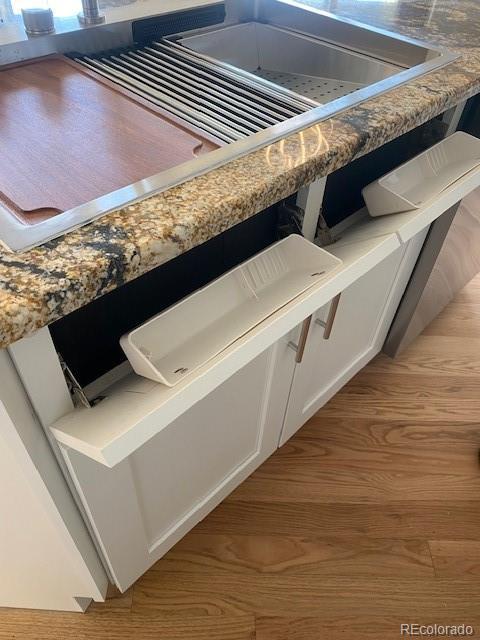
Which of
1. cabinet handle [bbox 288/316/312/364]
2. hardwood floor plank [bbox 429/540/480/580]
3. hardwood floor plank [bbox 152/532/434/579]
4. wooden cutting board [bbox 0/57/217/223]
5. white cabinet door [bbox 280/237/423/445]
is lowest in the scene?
hardwood floor plank [bbox 429/540/480/580]

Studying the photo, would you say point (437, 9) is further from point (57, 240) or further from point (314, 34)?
point (57, 240)

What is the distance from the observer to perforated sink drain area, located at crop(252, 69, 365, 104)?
1073 millimetres

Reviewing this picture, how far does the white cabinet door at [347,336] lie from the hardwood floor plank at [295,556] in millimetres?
261

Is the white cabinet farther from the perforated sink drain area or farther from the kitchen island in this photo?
the perforated sink drain area

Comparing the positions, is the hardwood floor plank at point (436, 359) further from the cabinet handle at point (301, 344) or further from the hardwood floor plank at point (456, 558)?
the cabinet handle at point (301, 344)

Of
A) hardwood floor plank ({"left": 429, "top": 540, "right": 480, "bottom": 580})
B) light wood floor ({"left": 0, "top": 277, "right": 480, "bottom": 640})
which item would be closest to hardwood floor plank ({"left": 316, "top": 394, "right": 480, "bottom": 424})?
light wood floor ({"left": 0, "top": 277, "right": 480, "bottom": 640})

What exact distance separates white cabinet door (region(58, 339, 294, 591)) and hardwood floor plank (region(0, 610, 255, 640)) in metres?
0.13

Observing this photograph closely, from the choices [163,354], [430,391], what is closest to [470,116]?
[430,391]

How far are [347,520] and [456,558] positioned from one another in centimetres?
27

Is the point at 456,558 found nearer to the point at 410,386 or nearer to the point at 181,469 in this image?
the point at 410,386

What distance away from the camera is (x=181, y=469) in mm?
948

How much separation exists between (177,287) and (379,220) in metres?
0.38

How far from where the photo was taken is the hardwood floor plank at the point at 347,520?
1.30 metres

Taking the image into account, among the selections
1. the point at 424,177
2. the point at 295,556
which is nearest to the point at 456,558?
the point at 295,556
